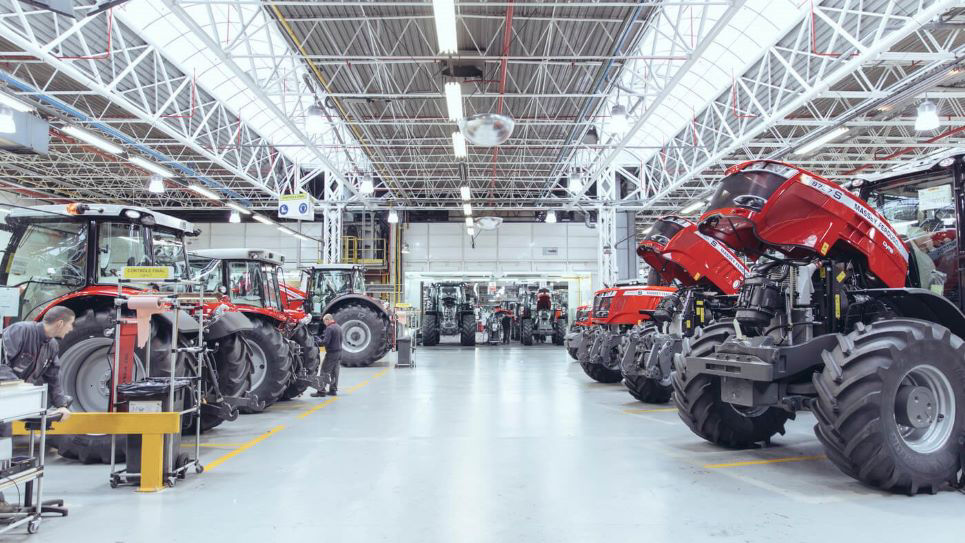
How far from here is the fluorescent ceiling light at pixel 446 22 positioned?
774 cm

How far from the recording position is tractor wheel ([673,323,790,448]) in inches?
215

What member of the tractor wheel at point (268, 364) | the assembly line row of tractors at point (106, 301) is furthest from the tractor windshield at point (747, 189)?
the tractor wheel at point (268, 364)

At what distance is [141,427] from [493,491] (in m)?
2.65

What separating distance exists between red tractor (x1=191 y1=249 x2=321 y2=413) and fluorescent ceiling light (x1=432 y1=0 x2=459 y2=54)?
393cm

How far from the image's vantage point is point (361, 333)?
45.3ft

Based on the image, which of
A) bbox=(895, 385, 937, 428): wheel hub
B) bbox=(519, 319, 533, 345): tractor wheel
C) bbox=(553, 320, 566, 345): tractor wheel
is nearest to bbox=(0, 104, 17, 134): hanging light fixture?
bbox=(895, 385, 937, 428): wheel hub

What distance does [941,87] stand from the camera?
12.5m

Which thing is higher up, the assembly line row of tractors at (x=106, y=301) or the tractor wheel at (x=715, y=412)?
the assembly line row of tractors at (x=106, y=301)

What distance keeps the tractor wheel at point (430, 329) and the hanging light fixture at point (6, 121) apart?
14.5 m

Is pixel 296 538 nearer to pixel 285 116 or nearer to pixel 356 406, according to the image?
pixel 356 406

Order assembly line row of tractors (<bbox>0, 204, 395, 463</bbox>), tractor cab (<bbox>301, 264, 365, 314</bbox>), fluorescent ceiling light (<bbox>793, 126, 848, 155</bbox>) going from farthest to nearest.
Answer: tractor cab (<bbox>301, 264, 365, 314</bbox>) → fluorescent ceiling light (<bbox>793, 126, 848, 155</bbox>) → assembly line row of tractors (<bbox>0, 204, 395, 463</bbox>)

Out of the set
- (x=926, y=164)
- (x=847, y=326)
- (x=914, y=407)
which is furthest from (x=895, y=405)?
(x=926, y=164)

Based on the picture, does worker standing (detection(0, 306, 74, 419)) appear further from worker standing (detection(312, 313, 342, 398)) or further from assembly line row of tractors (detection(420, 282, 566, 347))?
assembly line row of tractors (detection(420, 282, 566, 347))

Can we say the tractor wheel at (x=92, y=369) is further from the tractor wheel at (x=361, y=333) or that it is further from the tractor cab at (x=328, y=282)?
the tractor cab at (x=328, y=282)
